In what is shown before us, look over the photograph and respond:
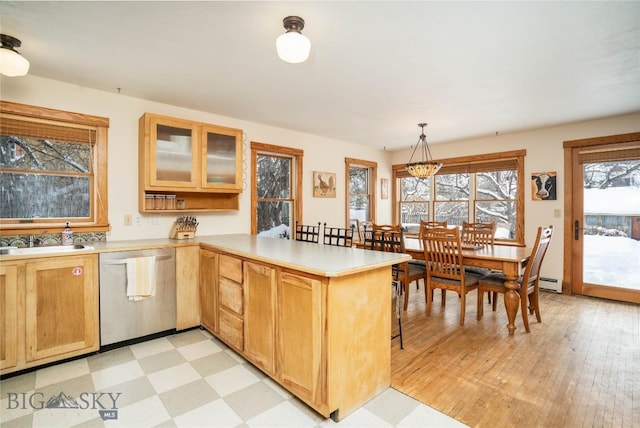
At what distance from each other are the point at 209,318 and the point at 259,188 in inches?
78.7

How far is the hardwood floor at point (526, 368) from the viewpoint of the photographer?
6.16 ft


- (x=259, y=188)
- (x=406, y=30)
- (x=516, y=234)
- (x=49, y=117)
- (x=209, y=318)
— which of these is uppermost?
(x=406, y=30)


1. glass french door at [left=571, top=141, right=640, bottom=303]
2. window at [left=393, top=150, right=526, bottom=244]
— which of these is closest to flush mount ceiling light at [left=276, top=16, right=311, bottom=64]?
window at [left=393, top=150, right=526, bottom=244]

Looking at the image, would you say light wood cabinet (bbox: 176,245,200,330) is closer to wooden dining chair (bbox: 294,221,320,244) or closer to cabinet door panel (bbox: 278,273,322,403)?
wooden dining chair (bbox: 294,221,320,244)

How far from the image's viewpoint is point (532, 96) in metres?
3.29

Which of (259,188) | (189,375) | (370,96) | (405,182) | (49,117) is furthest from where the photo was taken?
(405,182)

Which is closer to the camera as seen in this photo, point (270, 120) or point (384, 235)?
point (384, 235)

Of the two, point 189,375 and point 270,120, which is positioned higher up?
point 270,120

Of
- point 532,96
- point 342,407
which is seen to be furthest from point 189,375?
point 532,96

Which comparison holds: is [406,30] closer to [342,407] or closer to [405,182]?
[342,407]

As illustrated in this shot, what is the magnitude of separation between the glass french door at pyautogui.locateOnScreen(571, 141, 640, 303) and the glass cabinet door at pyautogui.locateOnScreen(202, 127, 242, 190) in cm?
463

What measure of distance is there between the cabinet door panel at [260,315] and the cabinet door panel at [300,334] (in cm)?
9

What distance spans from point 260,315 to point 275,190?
267cm

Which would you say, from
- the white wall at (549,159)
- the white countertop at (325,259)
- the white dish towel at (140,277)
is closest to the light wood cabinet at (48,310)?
the white dish towel at (140,277)
